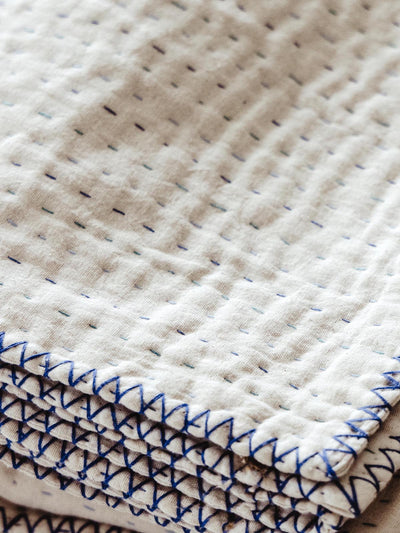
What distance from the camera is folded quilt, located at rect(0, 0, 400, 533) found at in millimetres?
374

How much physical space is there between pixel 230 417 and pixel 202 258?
A: 0.12 meters

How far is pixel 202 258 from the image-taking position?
45cm

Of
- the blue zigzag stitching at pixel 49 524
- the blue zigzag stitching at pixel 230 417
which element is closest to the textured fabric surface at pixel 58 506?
the blue zigzag stitching at pixel 49 524

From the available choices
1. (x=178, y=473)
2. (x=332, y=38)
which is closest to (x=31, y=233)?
(x=178, y=473)

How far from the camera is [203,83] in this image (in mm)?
517

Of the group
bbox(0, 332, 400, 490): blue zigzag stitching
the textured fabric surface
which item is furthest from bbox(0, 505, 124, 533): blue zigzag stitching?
bbox(0, 332, 400, 490): blue zigzag stitching

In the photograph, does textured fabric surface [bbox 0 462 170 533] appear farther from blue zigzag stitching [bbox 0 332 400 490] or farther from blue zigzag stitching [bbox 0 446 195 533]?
blue zigzag stitching [bbox 0 332 400 490]

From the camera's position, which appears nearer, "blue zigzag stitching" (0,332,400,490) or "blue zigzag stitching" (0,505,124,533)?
"blue zigzag stitching" (0,332,400,490)

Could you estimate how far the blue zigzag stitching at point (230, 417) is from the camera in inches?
13.9

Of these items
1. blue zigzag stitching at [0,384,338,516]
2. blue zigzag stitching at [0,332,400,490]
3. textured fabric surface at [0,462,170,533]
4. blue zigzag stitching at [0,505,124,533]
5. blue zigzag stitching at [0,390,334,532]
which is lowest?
blue zigzag stitching at [0,505,124,533]

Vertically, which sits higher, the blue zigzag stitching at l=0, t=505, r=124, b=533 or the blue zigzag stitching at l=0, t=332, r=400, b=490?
the blue zigzag stitching at l=0, t=332, r=400, b=490

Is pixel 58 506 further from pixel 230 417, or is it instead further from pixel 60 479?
pixel 230 417

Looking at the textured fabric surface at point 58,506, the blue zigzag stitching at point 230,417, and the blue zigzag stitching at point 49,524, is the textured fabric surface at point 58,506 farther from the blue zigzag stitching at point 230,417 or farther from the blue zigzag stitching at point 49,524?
the blue zigzag stitching at point 230,417

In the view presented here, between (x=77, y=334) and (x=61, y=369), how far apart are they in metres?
0.03
